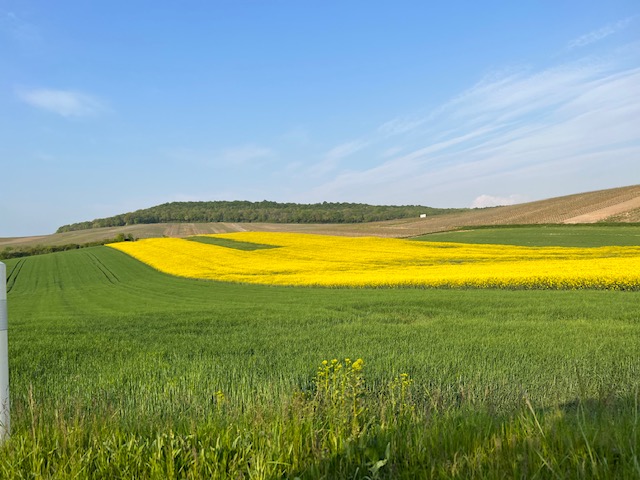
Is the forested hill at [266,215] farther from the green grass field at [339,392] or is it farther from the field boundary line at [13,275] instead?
the green grass field at [339,392]

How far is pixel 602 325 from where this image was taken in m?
11.7

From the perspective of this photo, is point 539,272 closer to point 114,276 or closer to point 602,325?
point 602,325

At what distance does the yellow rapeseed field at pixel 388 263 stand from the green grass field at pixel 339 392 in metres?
5.39

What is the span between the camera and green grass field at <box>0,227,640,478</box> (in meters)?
2.99

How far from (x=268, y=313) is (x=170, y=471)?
1251cm

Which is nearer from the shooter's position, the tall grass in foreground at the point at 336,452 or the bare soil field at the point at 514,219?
the tall grass in foreground at the point at 336,452

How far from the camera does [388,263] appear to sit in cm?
3825

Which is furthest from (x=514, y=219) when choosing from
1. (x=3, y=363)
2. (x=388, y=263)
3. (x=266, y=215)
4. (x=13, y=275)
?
(x=3, y=363)

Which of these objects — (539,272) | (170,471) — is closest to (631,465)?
(170,471)

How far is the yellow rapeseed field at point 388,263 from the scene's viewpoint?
24236 mm

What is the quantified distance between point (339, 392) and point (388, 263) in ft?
111

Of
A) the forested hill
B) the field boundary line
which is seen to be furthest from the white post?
the forested hill

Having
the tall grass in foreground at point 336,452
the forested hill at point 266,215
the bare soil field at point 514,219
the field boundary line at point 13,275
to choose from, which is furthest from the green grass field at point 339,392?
the forested hill at point 266,215

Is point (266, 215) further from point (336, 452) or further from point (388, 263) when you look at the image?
point (336, 452)
